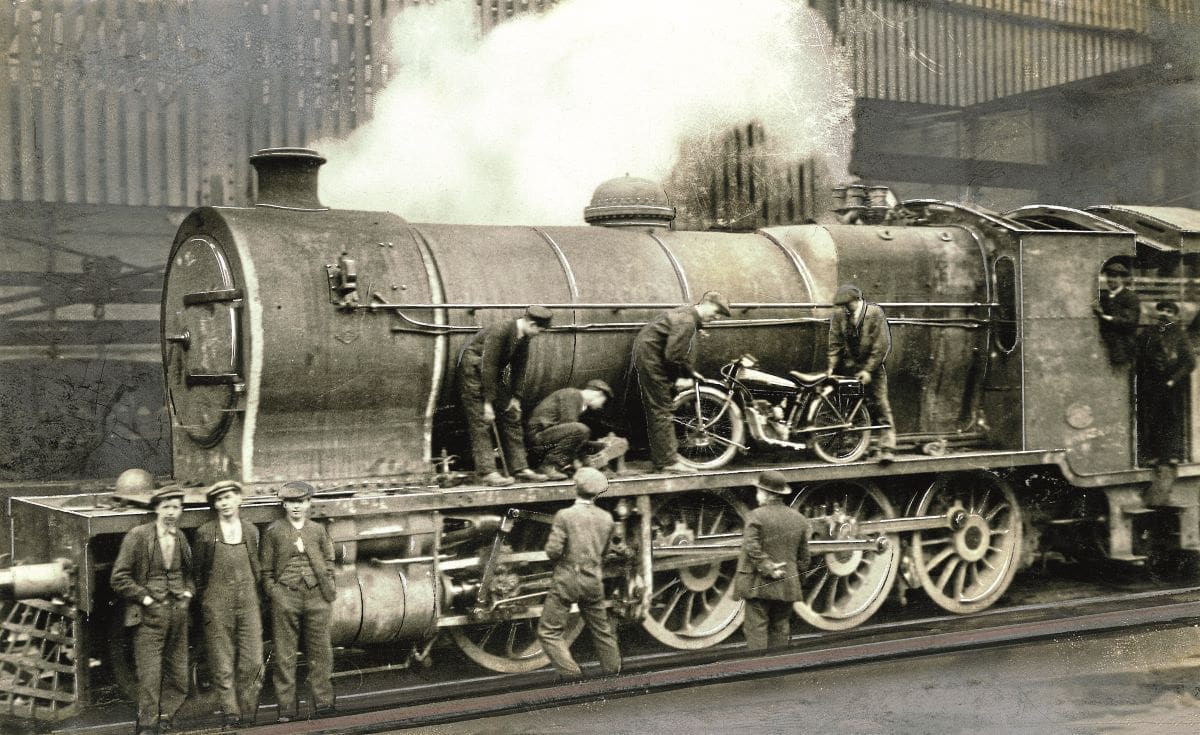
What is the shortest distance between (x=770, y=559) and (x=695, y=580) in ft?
Result: 3.59

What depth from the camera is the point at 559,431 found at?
789cm

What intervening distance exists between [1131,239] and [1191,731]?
16.4ft

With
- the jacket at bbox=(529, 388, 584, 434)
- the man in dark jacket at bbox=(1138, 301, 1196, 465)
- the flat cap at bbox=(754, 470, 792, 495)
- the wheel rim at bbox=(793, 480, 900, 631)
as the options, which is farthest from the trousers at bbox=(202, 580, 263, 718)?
the man in dark jacket at bbox=(1138, 301, 1196, 465)

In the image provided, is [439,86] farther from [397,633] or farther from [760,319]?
[397,633]

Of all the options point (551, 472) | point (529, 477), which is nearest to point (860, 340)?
point (551, 472)

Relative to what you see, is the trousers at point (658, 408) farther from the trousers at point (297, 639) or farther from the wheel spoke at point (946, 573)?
the wheel spoke at point (946, 573)

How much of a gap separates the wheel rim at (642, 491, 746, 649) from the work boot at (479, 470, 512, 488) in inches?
44.8

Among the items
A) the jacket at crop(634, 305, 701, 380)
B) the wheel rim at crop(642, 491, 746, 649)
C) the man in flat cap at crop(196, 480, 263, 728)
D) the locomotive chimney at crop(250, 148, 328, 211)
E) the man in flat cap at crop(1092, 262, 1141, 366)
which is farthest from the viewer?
the man in flat cap at crop(1092, 262, 1141, 366)

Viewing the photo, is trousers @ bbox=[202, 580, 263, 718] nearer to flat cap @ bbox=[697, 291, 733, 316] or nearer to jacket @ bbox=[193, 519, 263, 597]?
jacket @ bbox=[193, 519, 263, 597]

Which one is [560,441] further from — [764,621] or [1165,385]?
[1165,385]

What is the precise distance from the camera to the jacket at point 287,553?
665 centimetres

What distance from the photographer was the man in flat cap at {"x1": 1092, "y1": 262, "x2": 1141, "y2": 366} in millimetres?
9883

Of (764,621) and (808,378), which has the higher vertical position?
(808,378)

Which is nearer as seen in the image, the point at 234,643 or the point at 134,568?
the point at 134,568
